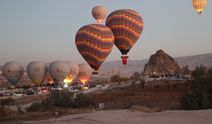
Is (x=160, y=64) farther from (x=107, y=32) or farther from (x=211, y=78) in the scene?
(x=211, y=78)

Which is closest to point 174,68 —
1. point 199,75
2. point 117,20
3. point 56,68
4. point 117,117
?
point 56,68

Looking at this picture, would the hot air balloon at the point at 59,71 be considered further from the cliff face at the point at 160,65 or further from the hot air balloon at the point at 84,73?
the cliff face at the point at 160,65

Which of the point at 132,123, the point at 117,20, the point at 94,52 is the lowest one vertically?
the point at 132,123

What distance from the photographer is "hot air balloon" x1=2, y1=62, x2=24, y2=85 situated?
78.4 metres

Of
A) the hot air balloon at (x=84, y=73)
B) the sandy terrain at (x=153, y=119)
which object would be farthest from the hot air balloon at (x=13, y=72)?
the sandy terrain at (x=153, y=119)

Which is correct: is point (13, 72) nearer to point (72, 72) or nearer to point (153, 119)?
point (72, 72)

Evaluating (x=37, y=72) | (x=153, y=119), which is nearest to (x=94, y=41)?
(x=153, y=119)

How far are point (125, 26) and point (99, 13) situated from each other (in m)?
15.5

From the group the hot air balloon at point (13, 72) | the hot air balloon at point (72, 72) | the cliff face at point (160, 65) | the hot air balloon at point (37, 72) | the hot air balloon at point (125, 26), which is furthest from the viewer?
the cliff face at point (160, 65)

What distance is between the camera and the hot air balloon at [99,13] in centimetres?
6788

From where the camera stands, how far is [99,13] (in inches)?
2670

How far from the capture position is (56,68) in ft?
258

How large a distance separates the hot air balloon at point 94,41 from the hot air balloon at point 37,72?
103 feet

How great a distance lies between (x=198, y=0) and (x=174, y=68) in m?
73.2
